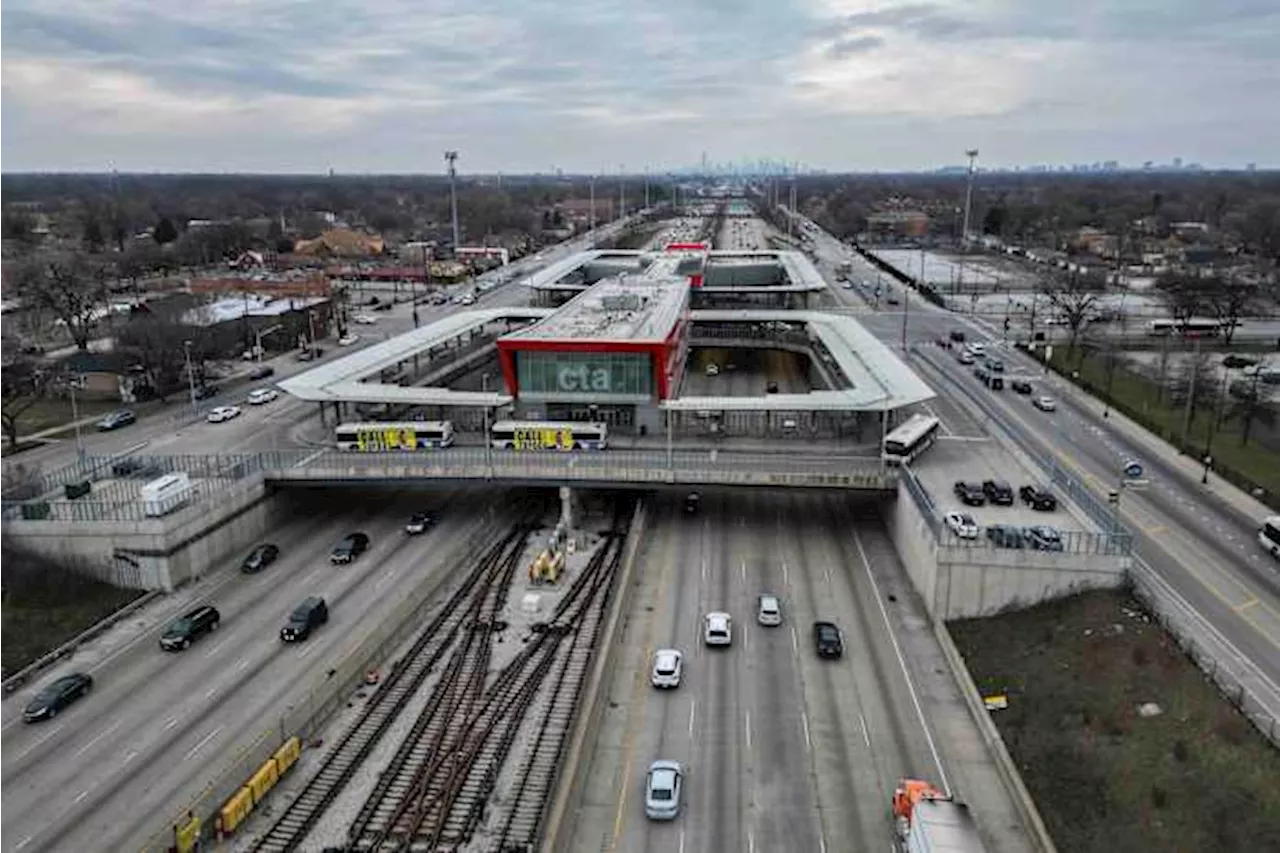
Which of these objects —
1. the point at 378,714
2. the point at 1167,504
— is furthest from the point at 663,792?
the point at 1167,504

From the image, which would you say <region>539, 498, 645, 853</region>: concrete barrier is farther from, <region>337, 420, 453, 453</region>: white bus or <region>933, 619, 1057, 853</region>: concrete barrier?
<region>337, 420, 453, 453</region>: white bus

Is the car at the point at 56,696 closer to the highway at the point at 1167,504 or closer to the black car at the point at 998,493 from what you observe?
the black car at the point at 998,493

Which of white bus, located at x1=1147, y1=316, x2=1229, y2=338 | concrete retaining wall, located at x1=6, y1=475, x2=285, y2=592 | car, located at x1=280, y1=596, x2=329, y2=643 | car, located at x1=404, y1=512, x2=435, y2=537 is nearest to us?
car, located at x1=280, y1=596, x2=329, y2=643

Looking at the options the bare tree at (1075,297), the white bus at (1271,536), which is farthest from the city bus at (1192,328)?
the white bus at (1271,536)

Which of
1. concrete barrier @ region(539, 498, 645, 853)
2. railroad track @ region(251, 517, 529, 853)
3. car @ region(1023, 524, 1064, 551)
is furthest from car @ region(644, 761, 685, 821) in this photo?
car @ region(1023, 524, 1064, 551)

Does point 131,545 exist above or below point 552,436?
below

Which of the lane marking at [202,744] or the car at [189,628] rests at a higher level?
the car at [189,628]

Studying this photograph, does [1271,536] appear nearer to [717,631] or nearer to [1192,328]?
[717,631]
